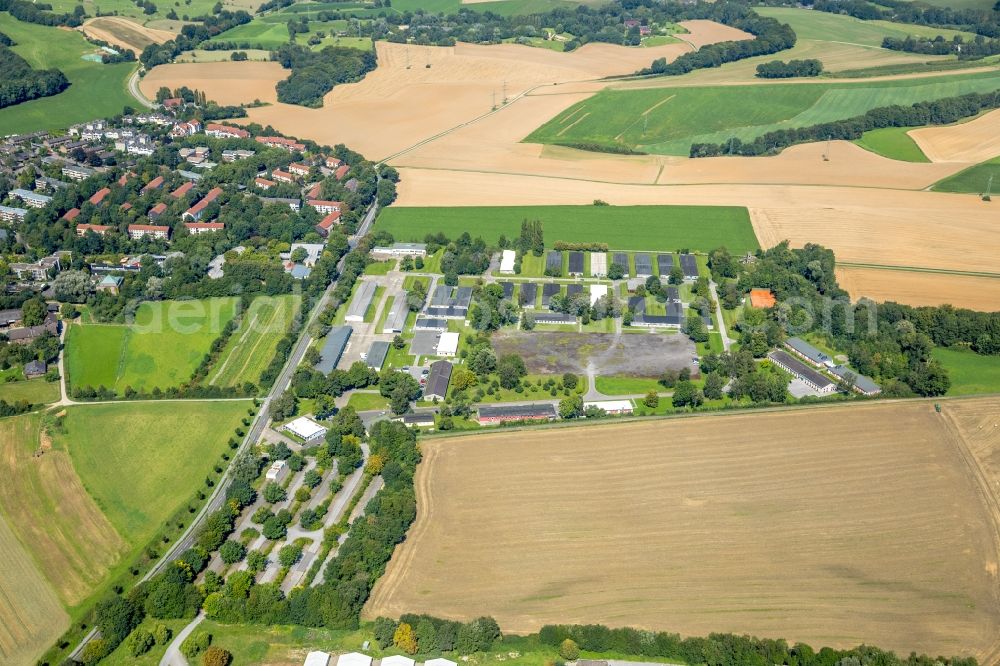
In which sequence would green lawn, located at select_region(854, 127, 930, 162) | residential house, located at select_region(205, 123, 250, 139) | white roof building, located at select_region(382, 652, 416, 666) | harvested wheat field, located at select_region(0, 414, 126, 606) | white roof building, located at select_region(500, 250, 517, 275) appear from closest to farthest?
1. white roof building, located at select_region(382, 652, 416, 666)
2. harvested wheat field, located at select_region(0, 414, 126, 606)
3. white roof building, located at select_region(500, 250, 517, 275)
4. green lawn, located at select_region(854, 127, 930, 162)
5. residential house, located at select_region(205, 123, 250, 139)

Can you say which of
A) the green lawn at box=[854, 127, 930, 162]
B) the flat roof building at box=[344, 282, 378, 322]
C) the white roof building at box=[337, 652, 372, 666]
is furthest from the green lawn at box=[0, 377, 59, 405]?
the green lawn at box=[854, 127, 930, 162]

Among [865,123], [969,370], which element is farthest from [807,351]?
[865,123]

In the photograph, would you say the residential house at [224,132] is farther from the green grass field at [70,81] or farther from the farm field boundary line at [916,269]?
the farm field boundary line at [916,269]

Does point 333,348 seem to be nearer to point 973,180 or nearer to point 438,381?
point 438,381

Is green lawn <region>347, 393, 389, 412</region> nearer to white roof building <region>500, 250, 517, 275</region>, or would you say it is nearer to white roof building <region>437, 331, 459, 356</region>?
white roof building <region>437, 331, 459, 356</region>

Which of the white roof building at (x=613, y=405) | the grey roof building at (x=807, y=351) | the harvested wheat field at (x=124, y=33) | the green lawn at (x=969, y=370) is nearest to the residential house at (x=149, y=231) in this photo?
the white roof building at (x=613, y=405)
